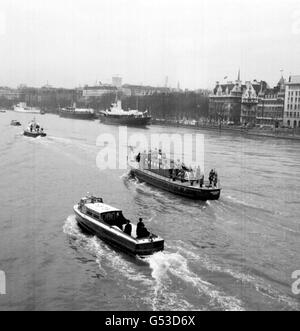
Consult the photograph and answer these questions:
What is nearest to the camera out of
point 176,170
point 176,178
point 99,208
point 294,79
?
point 99,208

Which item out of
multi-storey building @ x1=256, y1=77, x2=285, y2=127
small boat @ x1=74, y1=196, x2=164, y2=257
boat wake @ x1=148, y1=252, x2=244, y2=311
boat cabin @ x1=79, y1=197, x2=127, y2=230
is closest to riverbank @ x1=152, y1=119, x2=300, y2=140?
multi-storey building @ x1=256, y1=77, x2=285, y2=127

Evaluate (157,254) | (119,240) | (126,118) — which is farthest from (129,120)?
(157,254)

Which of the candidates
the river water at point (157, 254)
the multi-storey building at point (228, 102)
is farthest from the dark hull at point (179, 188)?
the multi-storey building at point (228, 102)

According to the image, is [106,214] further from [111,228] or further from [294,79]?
[294,79]

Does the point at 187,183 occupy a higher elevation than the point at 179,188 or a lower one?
higher

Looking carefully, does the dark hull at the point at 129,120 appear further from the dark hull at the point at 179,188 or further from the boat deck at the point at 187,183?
the boat deck at the point at 187,183

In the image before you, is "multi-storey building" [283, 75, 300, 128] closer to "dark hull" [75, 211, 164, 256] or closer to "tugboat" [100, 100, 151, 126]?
"tugboat" [100, 100, 151, 126]
